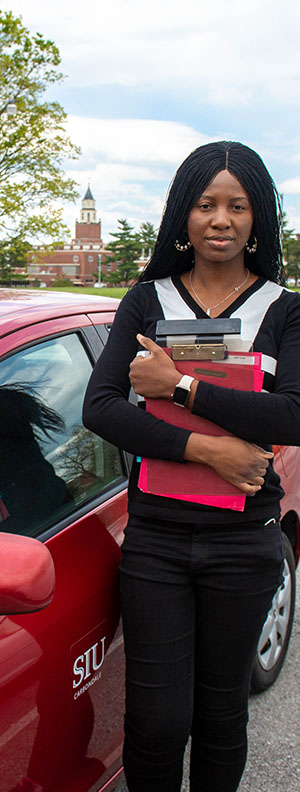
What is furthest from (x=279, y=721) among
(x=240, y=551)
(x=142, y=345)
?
(x=142, y=345)

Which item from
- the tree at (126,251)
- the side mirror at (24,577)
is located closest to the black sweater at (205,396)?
the side mirror at (24,577)

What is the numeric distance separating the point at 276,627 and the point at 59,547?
1589mm

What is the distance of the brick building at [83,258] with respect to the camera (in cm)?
12619

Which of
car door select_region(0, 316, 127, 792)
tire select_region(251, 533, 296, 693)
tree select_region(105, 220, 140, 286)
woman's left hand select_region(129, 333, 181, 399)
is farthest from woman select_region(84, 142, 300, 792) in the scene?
tree select_region(105, 220, 140, 286)

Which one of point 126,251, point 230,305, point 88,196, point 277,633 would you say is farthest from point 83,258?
point 230,305

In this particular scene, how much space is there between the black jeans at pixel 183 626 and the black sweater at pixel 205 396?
0.06 meters

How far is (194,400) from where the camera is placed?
1576mm

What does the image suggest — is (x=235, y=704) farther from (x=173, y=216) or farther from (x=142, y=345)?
(x=173, y=216)

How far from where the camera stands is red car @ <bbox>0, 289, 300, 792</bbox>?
56.4 inches

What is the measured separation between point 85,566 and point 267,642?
1419 mm

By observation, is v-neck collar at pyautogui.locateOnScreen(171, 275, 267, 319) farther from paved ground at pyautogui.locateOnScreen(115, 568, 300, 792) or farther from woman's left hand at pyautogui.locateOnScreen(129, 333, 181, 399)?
paved ground at pyautogui.locateOnScreen(115, 568, 300, 792)

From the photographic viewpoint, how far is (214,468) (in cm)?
158

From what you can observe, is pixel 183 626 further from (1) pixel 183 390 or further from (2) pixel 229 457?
(1) pixel 183 390

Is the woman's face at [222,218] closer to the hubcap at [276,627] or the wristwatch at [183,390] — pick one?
the wristwatch at [183,390]
